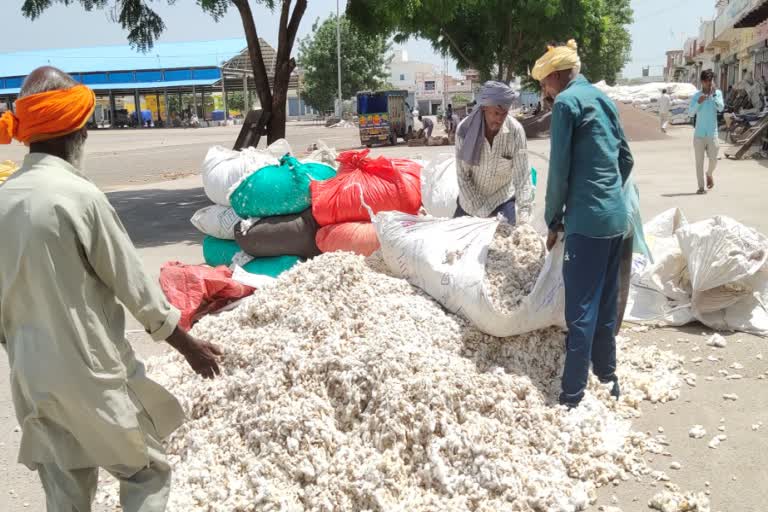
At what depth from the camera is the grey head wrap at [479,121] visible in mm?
4184

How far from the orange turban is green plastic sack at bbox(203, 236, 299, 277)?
3.42 m

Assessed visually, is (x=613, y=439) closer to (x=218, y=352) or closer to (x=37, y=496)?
(x=218, y=352)

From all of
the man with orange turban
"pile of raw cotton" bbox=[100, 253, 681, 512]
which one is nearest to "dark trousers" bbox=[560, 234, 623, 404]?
"pile of raw cotton" bbox=[100, 253, 681, 512]

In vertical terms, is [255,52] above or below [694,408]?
above

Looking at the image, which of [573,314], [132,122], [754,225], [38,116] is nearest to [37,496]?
[38,116]

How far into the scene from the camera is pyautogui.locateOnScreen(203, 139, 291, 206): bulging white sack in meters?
6.10

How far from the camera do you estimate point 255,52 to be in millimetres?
10375

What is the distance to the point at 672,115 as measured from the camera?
33188 millimetres

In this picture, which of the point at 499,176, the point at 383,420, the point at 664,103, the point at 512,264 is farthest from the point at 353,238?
the point at 664,103

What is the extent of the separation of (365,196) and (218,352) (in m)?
3.06

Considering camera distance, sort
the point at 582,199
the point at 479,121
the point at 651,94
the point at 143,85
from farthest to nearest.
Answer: the point at 143,85 < the point at 651,94 < the point at 479,121 < the point at 582,199

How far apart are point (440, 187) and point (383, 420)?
2.85m

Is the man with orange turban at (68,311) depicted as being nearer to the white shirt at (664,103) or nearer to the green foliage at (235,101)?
the white shirt at (664,103)

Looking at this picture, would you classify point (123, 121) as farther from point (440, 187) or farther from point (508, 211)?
point (508, 211)
